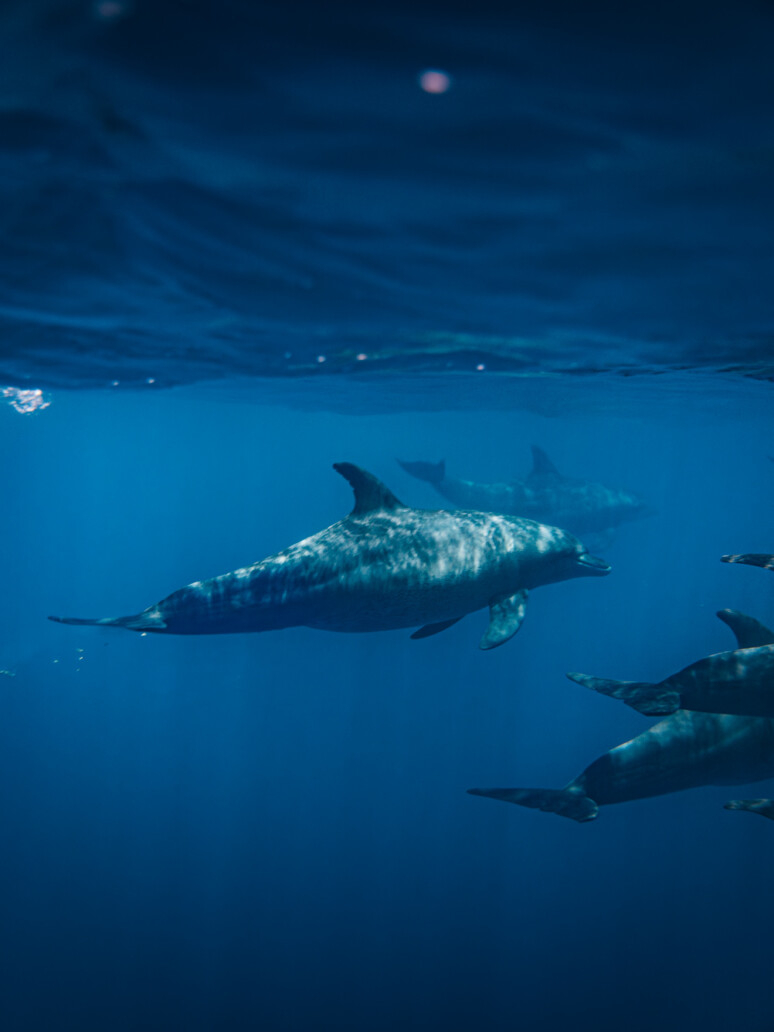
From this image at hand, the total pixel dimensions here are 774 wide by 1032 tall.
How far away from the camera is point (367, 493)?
9.80 metres

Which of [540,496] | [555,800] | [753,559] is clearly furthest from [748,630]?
[540,496]

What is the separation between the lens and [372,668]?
27.4 metres

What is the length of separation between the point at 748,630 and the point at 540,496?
14363 mm

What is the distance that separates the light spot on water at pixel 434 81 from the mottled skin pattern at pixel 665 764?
27.2 feet

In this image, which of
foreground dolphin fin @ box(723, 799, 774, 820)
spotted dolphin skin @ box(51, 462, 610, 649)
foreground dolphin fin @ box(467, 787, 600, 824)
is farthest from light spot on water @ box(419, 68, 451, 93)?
foreground dolphin fin @ box(723, 799, 774, 820)

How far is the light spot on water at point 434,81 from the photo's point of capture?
5.03m

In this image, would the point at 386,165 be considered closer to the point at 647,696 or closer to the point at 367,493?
the point at 367,493

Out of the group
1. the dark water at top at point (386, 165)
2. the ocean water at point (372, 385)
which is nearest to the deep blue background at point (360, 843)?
the ocean water at point (372, 385)

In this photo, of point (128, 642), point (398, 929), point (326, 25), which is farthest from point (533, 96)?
point (128, 642)

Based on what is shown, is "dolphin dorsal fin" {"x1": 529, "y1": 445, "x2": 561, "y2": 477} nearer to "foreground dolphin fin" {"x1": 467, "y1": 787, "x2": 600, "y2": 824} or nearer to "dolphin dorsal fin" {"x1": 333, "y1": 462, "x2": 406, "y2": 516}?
"dolphin dorsal fin" {"x1": 333, "y1": 462, "x2": 406, "y2": 516}

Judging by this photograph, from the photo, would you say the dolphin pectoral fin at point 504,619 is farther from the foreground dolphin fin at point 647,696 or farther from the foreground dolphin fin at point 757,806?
the foreground dolphin fin at point 757,806

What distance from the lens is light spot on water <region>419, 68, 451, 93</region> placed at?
16.5 feet

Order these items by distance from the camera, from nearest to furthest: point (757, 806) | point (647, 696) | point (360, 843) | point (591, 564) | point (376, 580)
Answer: point (647, 696) < point (757, 806) < point (376, 580) < point (591, 564) < point (360, 843)

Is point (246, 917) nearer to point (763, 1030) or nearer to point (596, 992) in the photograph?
point (596, 992)
